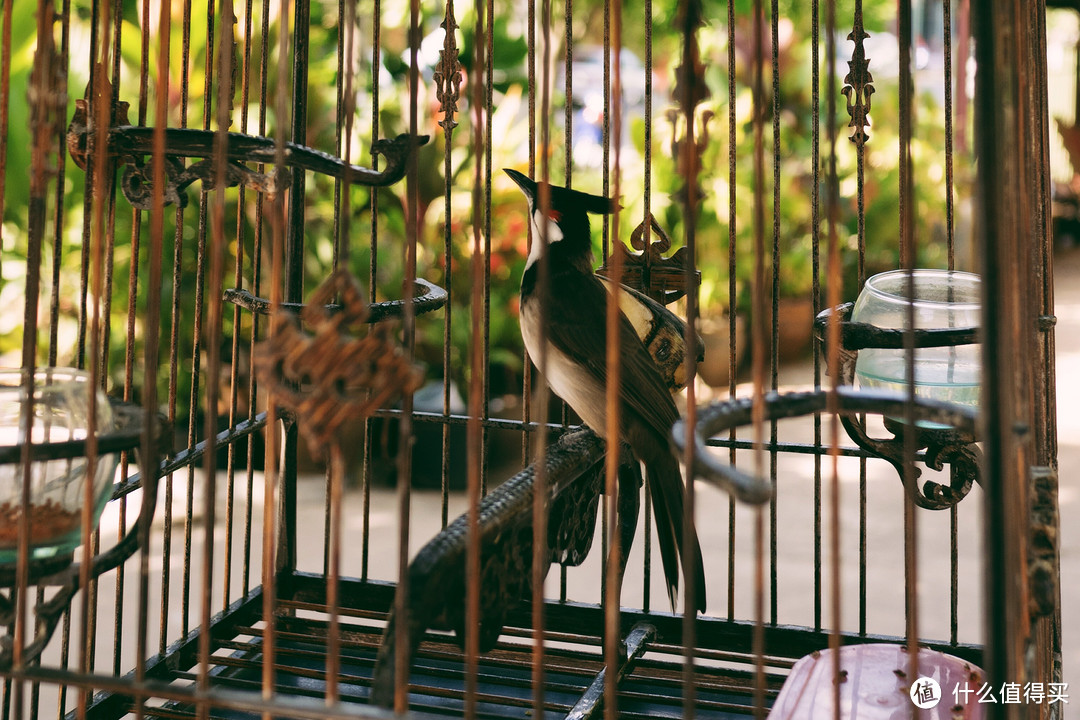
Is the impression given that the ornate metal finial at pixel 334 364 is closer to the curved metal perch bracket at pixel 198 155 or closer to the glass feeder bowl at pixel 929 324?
the curved metal perch bracket at pixel 198 155

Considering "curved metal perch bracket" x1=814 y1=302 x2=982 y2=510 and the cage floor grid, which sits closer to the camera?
"curved metal perch bracket" x1=814 y1=302 x2=982 y2=510

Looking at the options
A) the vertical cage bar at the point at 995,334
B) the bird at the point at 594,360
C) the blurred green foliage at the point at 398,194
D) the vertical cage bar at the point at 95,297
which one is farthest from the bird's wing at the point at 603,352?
the blurred green foliage at the point at 398,194

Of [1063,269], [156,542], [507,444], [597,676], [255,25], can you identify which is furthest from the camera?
[1063,269]

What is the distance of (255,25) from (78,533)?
2.92m

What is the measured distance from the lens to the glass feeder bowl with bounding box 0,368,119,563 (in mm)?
819

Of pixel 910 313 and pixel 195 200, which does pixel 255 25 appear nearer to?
pixel 195 200

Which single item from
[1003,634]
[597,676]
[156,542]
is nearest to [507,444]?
[156,542]

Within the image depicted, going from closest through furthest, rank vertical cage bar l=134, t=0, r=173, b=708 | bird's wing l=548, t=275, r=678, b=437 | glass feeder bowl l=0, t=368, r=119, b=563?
vertical cage bar l=134, t=0, r=173, b=708, glass feeder bowl l=0, t=368, r=119, b=563, bird's wing l=548, t=275, r=678, b=437

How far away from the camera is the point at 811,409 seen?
735 millimetres

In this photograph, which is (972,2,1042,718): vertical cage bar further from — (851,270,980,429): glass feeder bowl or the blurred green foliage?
the blurred green foliage

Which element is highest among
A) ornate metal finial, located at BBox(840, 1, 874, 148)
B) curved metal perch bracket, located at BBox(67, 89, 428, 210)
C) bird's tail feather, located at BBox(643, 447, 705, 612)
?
ornate metal finial, located at BBox(840, 1, 874, 148)

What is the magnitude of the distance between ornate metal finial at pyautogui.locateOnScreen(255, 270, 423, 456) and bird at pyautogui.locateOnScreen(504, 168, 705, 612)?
608 millimetres

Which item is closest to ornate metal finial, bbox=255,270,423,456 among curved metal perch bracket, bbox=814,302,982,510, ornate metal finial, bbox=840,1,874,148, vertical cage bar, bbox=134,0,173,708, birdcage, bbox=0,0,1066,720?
birdcage, bbox=0,0,1066,720

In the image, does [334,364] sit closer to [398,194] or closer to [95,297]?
[95,297]
